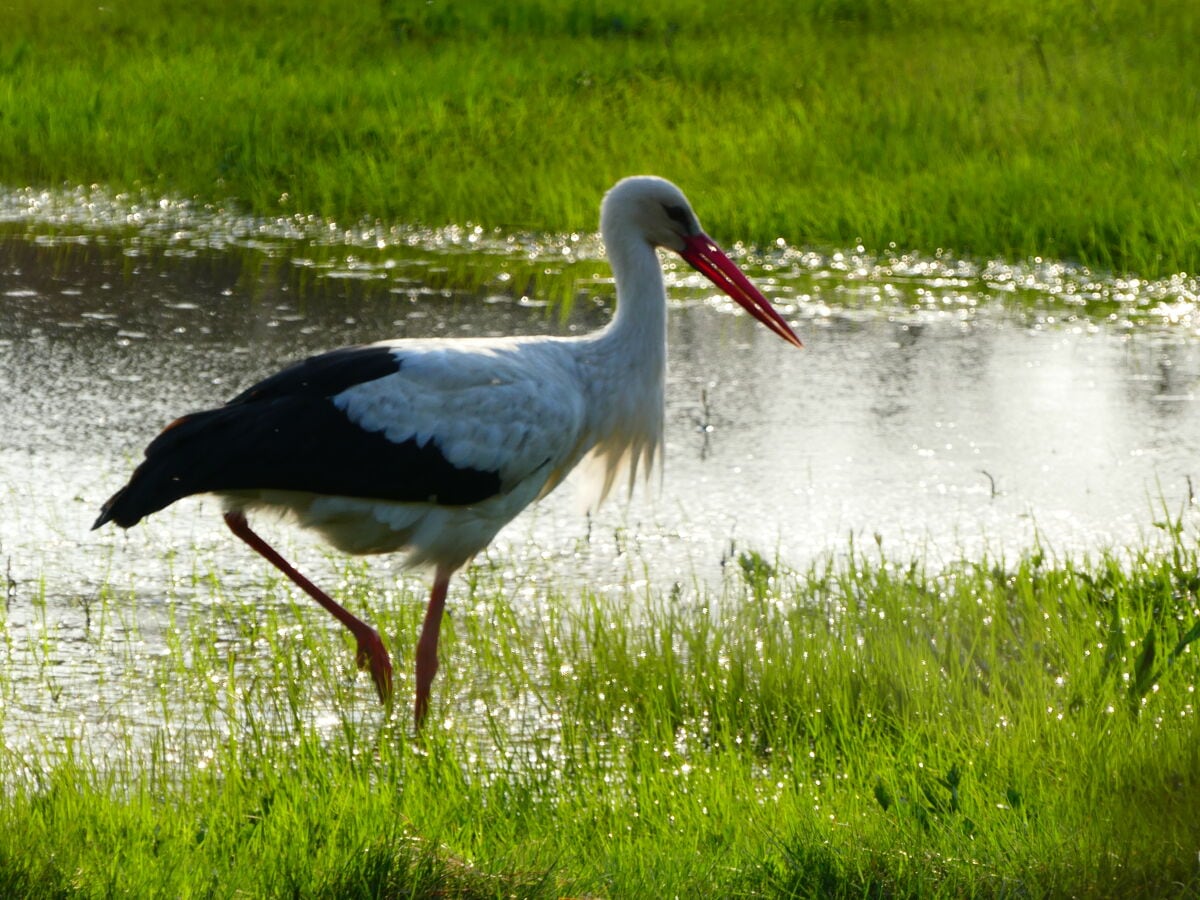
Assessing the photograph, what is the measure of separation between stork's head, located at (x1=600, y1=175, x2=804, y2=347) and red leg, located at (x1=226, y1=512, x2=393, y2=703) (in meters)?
1.18

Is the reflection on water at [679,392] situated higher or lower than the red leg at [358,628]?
lower

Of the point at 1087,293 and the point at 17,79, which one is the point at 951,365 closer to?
the point at 1087,293

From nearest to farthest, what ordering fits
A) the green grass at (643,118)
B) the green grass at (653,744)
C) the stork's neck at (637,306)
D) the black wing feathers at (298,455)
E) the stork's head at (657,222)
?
the green grass at (653,744) → the black wing feathers at (298,455) → the stork's neck at (637,306) → the stork's head at (657,222) → the green grass at (643,118)

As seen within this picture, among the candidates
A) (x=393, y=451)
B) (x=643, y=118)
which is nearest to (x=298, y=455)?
(x=393, y=451)

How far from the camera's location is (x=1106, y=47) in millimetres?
13266

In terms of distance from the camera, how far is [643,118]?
37.1 ft

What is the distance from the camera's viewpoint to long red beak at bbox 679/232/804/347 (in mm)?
4977

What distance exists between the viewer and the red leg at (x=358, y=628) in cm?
414

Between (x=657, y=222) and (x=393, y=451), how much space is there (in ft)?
3.50

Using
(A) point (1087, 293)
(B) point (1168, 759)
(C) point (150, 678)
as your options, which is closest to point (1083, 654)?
(B) point (1168, 759)

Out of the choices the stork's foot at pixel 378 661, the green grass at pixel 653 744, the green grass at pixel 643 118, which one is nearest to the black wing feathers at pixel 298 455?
the stork's foot at pixel 378 661

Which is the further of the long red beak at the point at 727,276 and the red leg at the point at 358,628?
the long red beak at the point at 727,276

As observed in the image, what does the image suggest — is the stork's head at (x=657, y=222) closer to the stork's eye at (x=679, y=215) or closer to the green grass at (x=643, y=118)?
the stork's eye at (x=679, y=215)

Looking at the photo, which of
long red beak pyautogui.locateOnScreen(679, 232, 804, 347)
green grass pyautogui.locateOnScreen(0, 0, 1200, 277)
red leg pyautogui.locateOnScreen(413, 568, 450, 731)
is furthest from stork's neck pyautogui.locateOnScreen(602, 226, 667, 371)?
green grass pyautogui.locateOnScreen(0, 0, 1200, 277)
